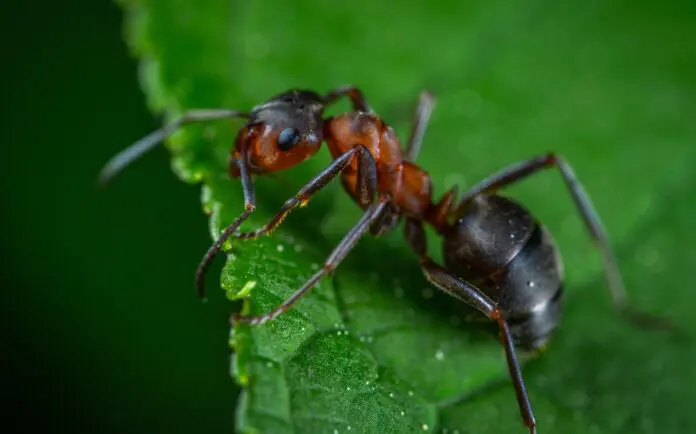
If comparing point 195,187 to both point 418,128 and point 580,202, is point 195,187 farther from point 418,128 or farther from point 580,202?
point 580,202

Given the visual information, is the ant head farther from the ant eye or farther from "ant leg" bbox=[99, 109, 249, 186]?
"ant leg" bbox=[99, 109, 249, 186]

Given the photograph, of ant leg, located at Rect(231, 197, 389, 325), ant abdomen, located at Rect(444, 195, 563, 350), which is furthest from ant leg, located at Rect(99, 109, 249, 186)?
ant abdomen, located at Rect(444, 195, 563, 350)

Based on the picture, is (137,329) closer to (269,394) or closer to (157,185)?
(157,185)

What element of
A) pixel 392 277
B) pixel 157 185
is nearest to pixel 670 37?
pixel 392 277

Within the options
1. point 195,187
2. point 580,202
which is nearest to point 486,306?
point 580,202

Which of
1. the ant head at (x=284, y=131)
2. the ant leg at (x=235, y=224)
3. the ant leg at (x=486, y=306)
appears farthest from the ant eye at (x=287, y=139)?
the ant leg at (x=486, y=306)

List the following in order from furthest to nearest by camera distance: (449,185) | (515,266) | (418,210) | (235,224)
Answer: (449,185), (418,210), (515,266), (235,224)

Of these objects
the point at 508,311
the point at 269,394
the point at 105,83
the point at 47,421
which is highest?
the point at 105,83
